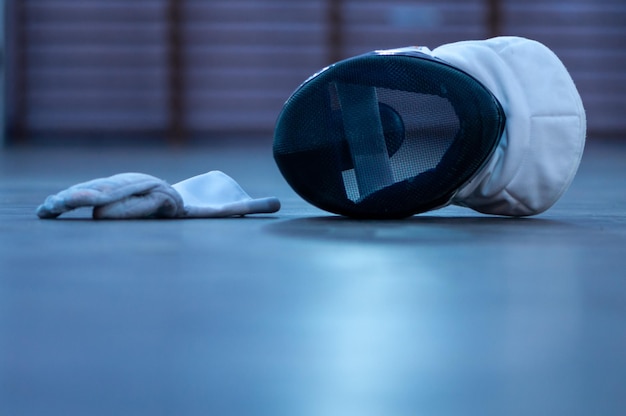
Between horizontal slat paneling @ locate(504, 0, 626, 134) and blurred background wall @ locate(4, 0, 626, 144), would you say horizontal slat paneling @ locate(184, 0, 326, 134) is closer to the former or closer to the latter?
blurred background wall @ locate(4, 0, 626, 144)

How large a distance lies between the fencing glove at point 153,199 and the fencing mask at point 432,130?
0.57ft

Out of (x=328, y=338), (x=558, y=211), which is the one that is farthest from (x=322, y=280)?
(x=558, y=211)

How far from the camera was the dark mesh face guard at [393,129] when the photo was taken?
6.03ft

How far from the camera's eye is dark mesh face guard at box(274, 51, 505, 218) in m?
1.84

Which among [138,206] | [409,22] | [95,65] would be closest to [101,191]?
[138,206]

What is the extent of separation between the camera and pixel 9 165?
4922 millimetres

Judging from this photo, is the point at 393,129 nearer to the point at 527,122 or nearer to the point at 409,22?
the point at 527,122

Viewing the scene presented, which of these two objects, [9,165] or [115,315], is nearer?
[115,315]

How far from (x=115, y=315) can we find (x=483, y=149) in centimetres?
105

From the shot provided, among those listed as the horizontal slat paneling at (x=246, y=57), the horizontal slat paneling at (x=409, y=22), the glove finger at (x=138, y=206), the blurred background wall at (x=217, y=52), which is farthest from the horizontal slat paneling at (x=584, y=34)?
the glove finger at (x=138, y=206)

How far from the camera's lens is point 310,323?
94cm

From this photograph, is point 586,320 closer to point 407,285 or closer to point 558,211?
point 407,285

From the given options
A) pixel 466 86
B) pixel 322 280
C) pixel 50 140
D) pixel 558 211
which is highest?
pixel 466 86

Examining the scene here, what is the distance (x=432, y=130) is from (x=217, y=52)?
23.0 ft
